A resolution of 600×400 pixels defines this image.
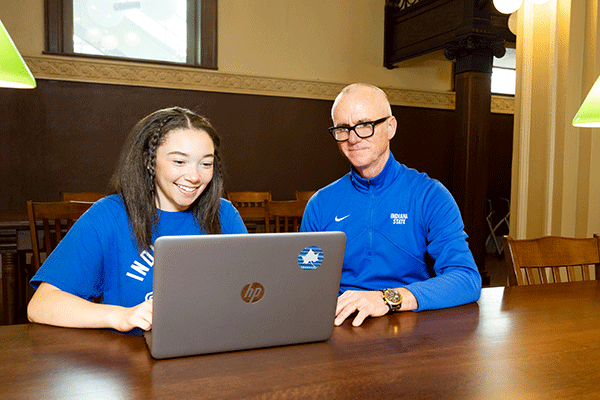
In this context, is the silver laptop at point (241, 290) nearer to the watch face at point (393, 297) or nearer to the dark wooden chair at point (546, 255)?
the watch face at point (393, 297)

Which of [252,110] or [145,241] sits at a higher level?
[252,110]

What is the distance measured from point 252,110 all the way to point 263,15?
1204 millimetres

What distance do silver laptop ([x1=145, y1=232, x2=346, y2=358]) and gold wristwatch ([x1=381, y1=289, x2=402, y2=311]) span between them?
1.09ft

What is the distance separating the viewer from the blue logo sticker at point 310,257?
102 centimetres

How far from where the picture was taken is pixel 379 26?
6781mm

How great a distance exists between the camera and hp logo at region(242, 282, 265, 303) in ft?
3.28

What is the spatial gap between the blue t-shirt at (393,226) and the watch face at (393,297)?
37 centimetres

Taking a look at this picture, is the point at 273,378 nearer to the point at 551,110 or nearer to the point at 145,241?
the point at 145,241

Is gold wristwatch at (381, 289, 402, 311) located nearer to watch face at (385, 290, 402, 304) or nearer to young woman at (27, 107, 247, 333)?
watch face at (385, 290, 402, 304)

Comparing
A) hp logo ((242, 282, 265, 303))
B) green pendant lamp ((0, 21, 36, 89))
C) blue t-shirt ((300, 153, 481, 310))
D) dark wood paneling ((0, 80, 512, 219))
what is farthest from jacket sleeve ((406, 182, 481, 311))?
dark wood paneling ((0, 80, 512, 219))

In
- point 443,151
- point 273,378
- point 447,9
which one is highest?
point 447,9

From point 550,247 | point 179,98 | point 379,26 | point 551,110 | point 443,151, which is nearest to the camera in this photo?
point 550,247

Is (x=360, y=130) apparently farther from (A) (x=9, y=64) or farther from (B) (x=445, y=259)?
(A) (x=9, y=64)

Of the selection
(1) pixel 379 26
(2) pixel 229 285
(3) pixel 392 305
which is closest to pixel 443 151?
(1) pixel 379 26
